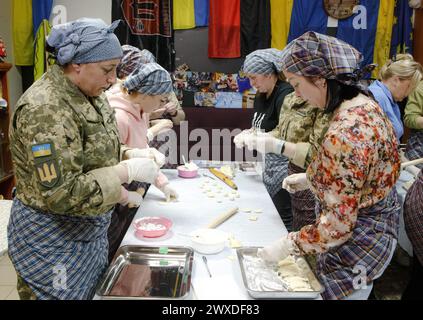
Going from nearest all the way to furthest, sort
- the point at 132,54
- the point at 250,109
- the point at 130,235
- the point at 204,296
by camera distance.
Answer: the point at 204,296 → the point at 130,235 → the point at 132,54 → the point at 250,109

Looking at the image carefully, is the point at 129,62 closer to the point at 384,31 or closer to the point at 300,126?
the point at 300,126

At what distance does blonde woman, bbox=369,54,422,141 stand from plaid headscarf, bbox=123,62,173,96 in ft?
5.44

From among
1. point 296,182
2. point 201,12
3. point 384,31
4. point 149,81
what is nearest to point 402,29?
point 384,31

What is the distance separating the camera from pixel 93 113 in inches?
57.4

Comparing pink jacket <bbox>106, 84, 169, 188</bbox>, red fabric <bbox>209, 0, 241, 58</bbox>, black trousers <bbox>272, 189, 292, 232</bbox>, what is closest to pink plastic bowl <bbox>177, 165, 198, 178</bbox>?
pink jacket <bbox>106, 84, 169, 188</bbox>

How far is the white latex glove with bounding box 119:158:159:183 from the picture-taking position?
5.36ft

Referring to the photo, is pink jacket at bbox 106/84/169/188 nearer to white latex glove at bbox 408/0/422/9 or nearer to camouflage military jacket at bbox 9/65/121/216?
camouflage military jacket at bbox 9/65/121/216

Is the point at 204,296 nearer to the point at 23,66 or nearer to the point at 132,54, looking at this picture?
the point at 132,54

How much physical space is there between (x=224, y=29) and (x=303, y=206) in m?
3.00

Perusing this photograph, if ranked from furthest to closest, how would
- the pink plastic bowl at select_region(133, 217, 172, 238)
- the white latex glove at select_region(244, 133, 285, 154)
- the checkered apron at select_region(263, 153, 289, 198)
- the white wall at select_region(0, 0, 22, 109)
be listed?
A: 1. the white wall at select_region(0, 0, 22, 109)
2. the checkered apron at select_region(263, 153, 289, 198)
3. the white latex glove at select_region(244, 133, 285, 154)
4. the pink plastic bowl at select_region(133, 217, 172, 238)

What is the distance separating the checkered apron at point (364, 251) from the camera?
55.9 inches

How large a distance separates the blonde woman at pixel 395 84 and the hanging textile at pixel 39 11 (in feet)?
12.3
